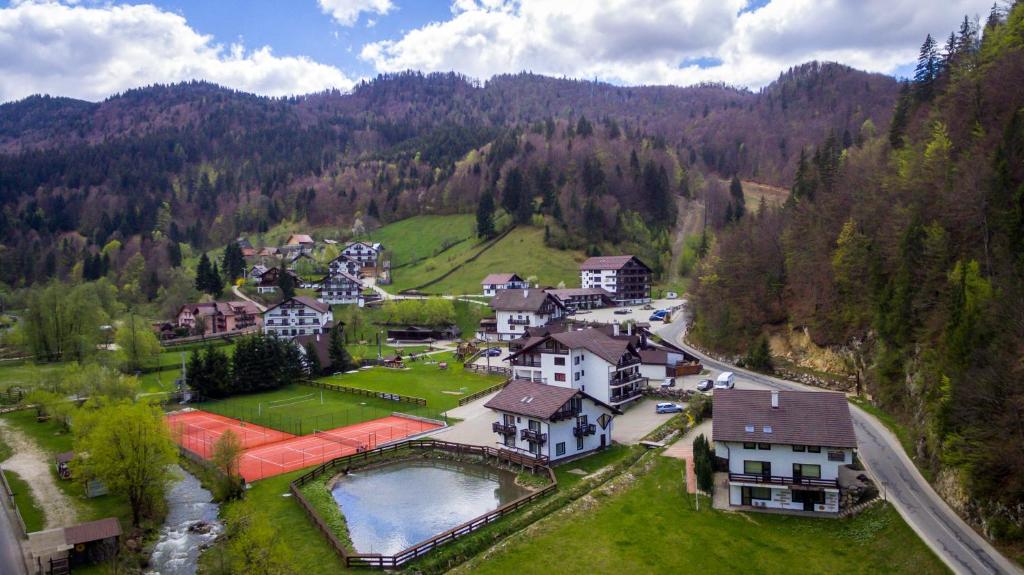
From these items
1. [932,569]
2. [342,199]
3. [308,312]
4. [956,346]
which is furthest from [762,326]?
[342,199]

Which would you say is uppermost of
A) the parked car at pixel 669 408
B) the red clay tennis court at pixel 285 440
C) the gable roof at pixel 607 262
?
the gable roof at pixel 607 262

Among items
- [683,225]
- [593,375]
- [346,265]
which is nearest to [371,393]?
[593,375]

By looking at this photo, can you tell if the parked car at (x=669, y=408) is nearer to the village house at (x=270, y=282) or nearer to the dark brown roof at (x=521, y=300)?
the dark brown roof at (x=521, y=300)

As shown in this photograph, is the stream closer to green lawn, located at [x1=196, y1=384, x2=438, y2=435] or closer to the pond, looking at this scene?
the pond

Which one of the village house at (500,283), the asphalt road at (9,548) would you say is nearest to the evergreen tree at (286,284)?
the village house at (500,283)

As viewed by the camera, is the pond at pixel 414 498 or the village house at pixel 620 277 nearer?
the pond at pixel 414 498

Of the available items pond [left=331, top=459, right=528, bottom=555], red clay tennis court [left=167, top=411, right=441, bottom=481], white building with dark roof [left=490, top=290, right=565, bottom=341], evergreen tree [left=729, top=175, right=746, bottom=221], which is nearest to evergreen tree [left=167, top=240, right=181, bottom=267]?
white building with dark roof [left=490, top=290, right=565, bottom=341]
